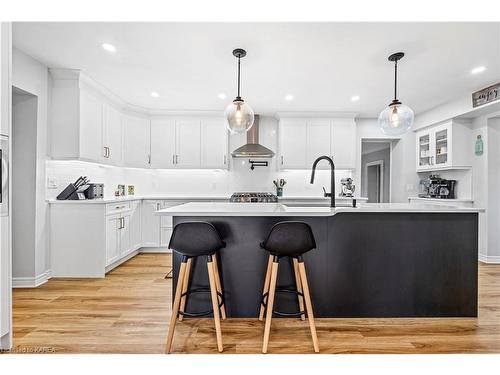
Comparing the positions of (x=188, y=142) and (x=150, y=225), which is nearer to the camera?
(x=150, y=225)

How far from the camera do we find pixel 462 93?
417 cm

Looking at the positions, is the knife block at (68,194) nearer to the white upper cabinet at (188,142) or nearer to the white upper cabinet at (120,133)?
the white upper cabinet at (120,133)

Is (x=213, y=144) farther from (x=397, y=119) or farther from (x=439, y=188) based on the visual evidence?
(x=439, y=188)

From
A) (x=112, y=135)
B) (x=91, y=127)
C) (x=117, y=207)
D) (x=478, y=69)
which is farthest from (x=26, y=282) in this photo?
(x=478, y=69)

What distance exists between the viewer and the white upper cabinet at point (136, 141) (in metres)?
4.85

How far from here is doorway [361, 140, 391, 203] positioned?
253 inches

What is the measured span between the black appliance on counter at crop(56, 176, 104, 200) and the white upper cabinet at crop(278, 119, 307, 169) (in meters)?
3.09

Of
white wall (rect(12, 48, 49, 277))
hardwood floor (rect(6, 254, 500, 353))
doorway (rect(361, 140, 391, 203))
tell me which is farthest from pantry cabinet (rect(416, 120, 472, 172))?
white wall (rect(12, 48, 49, 277))

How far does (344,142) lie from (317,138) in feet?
1.67

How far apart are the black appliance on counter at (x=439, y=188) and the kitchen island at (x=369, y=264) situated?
273 cm

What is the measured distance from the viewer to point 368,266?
2477 mm

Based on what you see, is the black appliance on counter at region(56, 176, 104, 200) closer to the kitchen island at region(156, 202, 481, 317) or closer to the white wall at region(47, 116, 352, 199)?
the white wall at region(47, 116, 352, 199)

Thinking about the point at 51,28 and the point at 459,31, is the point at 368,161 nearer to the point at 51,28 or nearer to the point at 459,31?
the point at 459,31

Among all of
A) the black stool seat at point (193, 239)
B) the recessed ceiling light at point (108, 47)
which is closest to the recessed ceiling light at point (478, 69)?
the black stool seat at point (193, 239)
